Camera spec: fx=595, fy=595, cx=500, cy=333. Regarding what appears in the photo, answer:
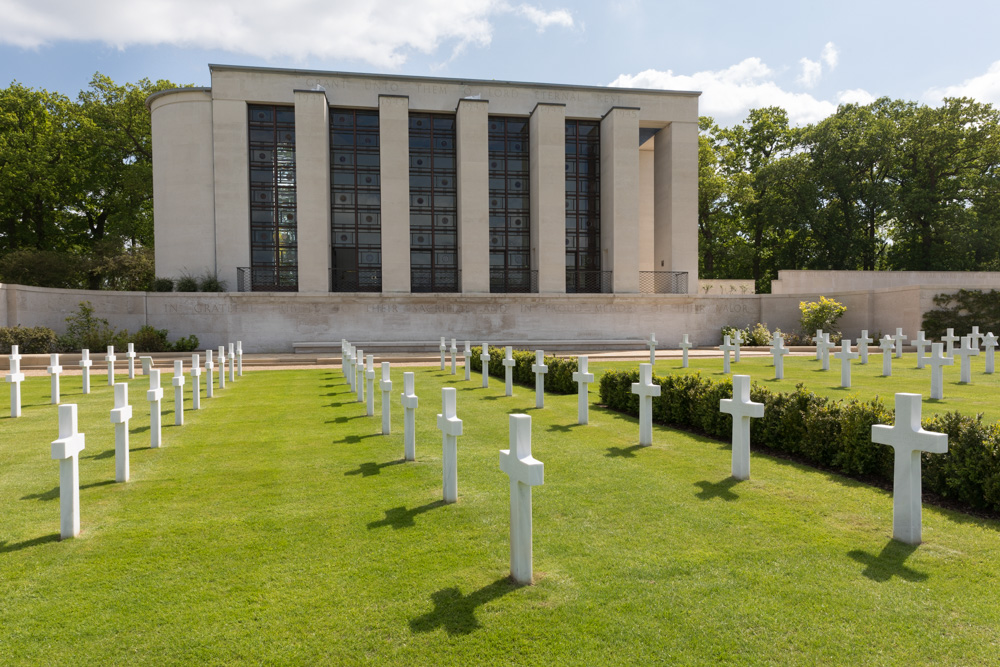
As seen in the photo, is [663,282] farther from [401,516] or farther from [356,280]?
[401,516]

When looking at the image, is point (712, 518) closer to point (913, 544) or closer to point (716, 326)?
point (913, 544)

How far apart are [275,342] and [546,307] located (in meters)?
13.1

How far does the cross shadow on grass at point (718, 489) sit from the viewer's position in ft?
18.2

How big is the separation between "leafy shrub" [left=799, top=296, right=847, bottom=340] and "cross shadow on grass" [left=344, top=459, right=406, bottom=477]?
26352 mm

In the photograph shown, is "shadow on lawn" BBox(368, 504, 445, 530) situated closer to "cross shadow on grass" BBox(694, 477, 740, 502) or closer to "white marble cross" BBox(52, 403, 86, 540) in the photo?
"white marble cross" BBox(52, 403, 86, 540)

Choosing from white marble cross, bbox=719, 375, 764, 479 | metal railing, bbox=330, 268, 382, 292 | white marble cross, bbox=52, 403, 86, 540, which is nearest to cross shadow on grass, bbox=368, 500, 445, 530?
white marble cross, bbox=52, 403, 86, 540

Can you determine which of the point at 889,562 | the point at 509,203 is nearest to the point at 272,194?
the point at 509,203

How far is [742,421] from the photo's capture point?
6.22 m

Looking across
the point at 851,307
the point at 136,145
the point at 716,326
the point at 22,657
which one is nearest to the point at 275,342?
the point at 136,145

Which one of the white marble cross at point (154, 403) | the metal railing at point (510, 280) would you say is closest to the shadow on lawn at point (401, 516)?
the white marble cross at point (154, 403)

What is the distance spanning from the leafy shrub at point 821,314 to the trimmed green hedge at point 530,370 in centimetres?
1811

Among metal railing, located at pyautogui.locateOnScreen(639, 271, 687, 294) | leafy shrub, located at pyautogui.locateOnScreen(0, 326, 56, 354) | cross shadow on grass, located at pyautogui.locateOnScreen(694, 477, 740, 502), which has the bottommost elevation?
cross shadow on grass, located at pyautogui.locateOnScreen(694, 477, 740, 502)

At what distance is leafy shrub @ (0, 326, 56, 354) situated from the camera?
20.4 meters

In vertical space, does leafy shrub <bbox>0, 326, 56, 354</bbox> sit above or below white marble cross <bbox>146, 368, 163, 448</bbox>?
above
